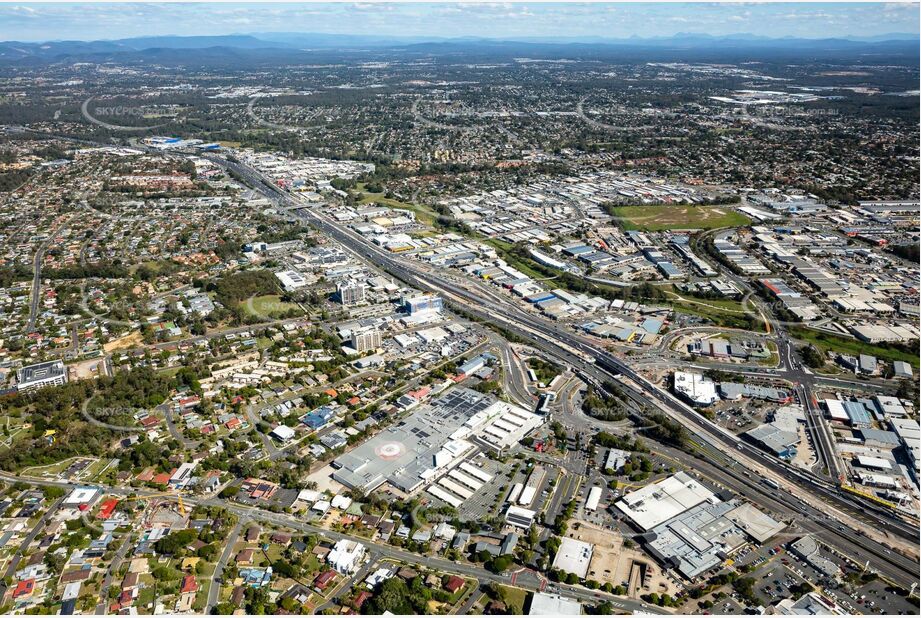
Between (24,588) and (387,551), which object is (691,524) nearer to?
(387,551)

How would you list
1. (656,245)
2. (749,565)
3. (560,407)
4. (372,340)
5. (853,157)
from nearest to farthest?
(749,565)
(560,407)
(372,340)
(656,245)
(853,157)

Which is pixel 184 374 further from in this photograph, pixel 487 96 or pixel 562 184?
pixel 487 96

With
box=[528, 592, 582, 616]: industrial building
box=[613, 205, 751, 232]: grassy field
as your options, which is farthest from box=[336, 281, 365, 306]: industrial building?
box=[613, 205, 751, 232]: grassy field

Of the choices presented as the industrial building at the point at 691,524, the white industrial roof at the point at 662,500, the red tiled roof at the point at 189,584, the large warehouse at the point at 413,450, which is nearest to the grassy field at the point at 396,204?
the large warehouse at the point at 413,450

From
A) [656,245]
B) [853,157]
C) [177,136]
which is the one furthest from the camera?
[177,136]

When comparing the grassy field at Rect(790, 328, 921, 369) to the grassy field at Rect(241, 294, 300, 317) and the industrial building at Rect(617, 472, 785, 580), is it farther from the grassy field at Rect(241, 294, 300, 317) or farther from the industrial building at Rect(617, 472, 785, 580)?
the grassy field at Rect(241, 294, 300, 317)

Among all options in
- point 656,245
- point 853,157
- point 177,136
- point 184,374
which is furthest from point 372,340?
point 177,136
